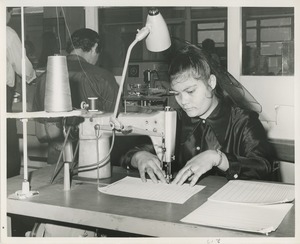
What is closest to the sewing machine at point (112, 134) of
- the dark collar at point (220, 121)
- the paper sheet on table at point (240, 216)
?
the paper sheet on table at point (240, 216)

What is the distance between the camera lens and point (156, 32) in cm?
119

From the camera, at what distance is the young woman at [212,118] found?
1.45 meters

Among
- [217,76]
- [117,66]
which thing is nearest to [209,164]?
[217,76]

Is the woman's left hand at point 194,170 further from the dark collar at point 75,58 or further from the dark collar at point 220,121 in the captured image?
the dark collar at point 75,58

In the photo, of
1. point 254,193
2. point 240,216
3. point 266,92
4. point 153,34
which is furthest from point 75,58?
point 240,216

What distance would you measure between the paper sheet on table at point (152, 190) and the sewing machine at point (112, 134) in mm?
60

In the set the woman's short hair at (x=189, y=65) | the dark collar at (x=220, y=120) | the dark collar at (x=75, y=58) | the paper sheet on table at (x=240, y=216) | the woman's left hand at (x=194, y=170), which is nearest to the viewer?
the paper sheet on table at (x=240, y=216)

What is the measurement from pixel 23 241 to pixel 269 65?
186 cm

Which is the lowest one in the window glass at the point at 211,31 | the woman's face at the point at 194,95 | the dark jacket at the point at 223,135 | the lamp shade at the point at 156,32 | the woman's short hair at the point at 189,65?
the dark jacket at the point at 223,135

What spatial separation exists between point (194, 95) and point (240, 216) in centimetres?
70

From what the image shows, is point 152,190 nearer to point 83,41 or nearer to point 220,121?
point 220,121

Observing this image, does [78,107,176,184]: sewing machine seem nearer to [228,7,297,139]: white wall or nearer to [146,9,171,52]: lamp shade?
[146,9,171,52]: lamp shade

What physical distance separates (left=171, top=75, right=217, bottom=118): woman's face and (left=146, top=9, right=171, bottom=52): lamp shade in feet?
1.14

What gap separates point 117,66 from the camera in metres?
3.21
